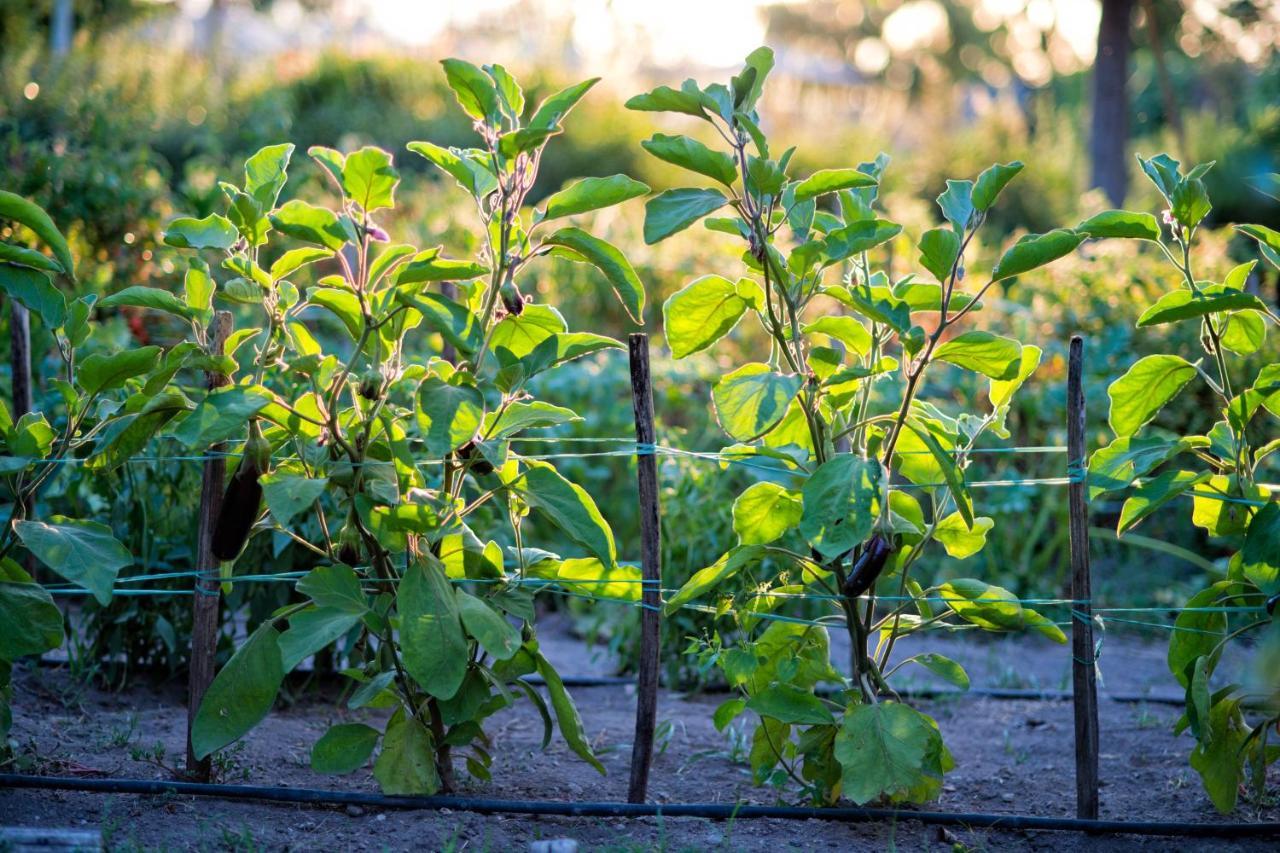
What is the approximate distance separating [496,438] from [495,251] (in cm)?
37

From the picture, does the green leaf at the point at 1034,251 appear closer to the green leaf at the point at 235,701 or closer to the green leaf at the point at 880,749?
the green leaf at the point at 880,749

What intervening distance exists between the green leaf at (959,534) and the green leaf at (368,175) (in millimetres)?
1323

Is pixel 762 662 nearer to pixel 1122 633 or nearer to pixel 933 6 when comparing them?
pixel 1122 633

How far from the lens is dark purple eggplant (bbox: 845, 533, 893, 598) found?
2229 mm

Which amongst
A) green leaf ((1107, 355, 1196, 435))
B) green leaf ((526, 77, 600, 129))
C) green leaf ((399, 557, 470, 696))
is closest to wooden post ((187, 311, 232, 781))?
green leaf ((399, 557, 470, 696))

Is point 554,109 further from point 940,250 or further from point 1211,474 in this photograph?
point 1211,474

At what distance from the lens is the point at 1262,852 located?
2326 millimetres

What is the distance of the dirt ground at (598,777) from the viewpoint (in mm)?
2307

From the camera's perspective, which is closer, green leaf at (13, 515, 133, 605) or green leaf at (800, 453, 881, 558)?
green leaf at (800, 453, 881, 558)

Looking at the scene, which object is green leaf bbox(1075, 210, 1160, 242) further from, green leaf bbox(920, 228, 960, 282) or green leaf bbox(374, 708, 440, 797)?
green leaf bbox(374, 708, 440, 797)

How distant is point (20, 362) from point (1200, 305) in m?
2.68

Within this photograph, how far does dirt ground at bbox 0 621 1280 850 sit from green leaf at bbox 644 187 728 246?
1178 millimetres

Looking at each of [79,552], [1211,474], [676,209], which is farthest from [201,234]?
[1211,474]

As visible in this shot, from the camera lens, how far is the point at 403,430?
7.66 feet
